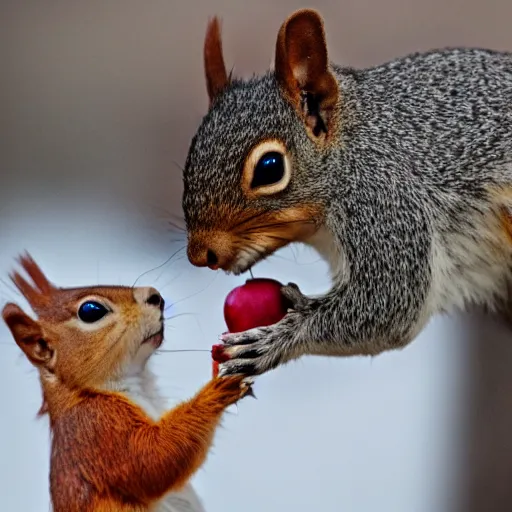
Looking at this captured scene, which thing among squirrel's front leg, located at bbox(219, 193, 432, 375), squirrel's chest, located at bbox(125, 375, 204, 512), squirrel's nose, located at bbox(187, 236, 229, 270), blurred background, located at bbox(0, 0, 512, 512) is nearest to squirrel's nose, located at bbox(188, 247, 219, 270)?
squirrel's nose, located at bbox(187, 236, 229, 270)

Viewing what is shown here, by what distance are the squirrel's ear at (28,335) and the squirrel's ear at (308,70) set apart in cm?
40

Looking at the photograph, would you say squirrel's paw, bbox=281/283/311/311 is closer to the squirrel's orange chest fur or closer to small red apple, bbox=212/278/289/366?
small red apple, bbox=212/278/289/366

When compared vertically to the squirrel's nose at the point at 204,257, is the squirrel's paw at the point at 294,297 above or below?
below

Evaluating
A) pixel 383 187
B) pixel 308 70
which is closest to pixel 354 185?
pixel 383 187

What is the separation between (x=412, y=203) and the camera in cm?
86

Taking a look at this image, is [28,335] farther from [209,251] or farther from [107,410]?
[209,251]

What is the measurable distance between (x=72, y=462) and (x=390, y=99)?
1.89 ft

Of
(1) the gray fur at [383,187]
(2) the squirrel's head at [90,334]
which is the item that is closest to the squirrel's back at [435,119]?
(1) the gray fur at [383,187]

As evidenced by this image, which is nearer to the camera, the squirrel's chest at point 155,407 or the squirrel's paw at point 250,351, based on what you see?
the squirrel's paw at point 250,351

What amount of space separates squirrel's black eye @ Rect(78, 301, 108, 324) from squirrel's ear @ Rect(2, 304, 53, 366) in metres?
0.05

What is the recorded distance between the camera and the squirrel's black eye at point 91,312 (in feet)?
2.91

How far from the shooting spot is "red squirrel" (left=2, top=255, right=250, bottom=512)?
868 millimetres

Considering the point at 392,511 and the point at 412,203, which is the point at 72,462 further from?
the point at 392,511

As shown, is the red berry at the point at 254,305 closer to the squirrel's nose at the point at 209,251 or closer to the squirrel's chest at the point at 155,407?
the squirrel's nose at the point at 209,251
